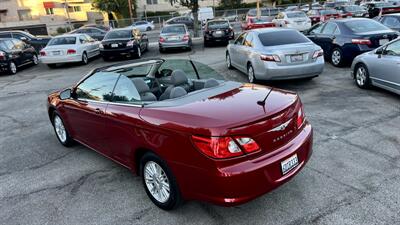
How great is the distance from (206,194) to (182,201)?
50 cm

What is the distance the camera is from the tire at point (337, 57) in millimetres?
10516

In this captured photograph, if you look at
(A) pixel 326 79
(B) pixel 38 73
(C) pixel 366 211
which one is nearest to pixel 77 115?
(C) pixel 366 211

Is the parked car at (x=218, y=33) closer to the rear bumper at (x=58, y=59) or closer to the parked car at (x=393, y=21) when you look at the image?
the rear bumper at (x=58, y=59)

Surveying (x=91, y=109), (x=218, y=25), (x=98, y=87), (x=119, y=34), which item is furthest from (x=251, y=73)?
(x=218, y=25)

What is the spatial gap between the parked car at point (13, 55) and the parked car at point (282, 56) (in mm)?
11120

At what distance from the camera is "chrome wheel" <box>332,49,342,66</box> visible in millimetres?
10594

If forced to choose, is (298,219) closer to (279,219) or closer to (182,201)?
(279,219)

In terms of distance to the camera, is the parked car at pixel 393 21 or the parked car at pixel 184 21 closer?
the parked car at pixel 393 21

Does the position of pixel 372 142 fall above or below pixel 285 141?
below

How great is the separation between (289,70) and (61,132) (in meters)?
5.34

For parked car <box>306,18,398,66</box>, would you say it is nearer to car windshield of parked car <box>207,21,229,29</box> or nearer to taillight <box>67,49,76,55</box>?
car windshield of parked car <box>207,21,229,29</box>

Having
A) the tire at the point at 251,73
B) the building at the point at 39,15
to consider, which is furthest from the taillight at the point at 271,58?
the building at the point at 39,15

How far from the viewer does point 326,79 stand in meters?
9.30

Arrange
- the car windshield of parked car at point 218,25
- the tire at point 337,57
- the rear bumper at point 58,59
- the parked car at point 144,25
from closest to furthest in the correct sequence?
1. the tire at point 337,57
2. the rear bumper at point 58,59
3. the car windshield of parked car at point 218,25
4. the parked car at point 144,25
